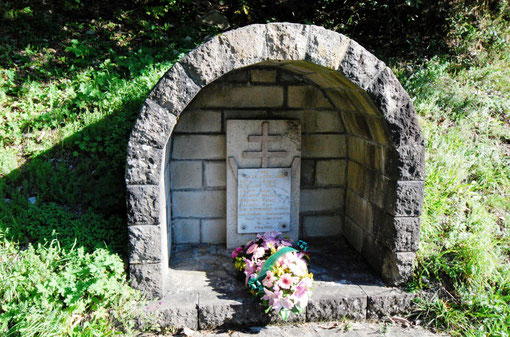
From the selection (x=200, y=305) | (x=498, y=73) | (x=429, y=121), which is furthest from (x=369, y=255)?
(x=498, y=73)

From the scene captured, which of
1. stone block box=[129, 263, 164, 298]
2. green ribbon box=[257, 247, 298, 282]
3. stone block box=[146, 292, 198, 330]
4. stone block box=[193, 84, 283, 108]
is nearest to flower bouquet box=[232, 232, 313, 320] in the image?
green ribbon box=[257, 247, 298, 282]

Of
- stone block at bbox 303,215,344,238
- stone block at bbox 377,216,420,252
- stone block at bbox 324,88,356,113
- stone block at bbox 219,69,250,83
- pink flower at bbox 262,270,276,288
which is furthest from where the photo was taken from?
stone block at bbox 303,215,344,238

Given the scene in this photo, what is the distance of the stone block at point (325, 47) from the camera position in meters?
2.58

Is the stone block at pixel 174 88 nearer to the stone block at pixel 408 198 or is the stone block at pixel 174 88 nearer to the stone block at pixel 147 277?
the stone block at pixel 147 277

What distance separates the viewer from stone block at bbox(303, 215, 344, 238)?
391 centimetres

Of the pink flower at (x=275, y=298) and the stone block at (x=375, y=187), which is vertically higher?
the stone block at (x=375, y=187)

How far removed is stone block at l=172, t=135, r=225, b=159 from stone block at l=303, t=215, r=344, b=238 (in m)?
1.15

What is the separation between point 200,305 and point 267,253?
72 cm

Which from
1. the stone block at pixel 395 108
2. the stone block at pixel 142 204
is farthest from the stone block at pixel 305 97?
the stone block at pixel 142 204

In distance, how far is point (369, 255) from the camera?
338cm

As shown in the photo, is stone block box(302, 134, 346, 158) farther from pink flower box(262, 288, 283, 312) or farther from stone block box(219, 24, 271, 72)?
pink flower box(262, 288, 283, 312)

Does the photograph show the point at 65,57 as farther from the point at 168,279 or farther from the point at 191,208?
the point at 168,279

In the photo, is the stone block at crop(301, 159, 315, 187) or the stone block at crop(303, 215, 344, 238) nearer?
the stone block at crop(301, 159, 315, 187)

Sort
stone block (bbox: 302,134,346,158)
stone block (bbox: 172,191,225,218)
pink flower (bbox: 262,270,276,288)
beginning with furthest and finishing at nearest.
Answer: stone block (bbox: 302,134,346,158), stone block (bbox: 172,191,225,218), pink flower (bbox: 262,270,276,288)
